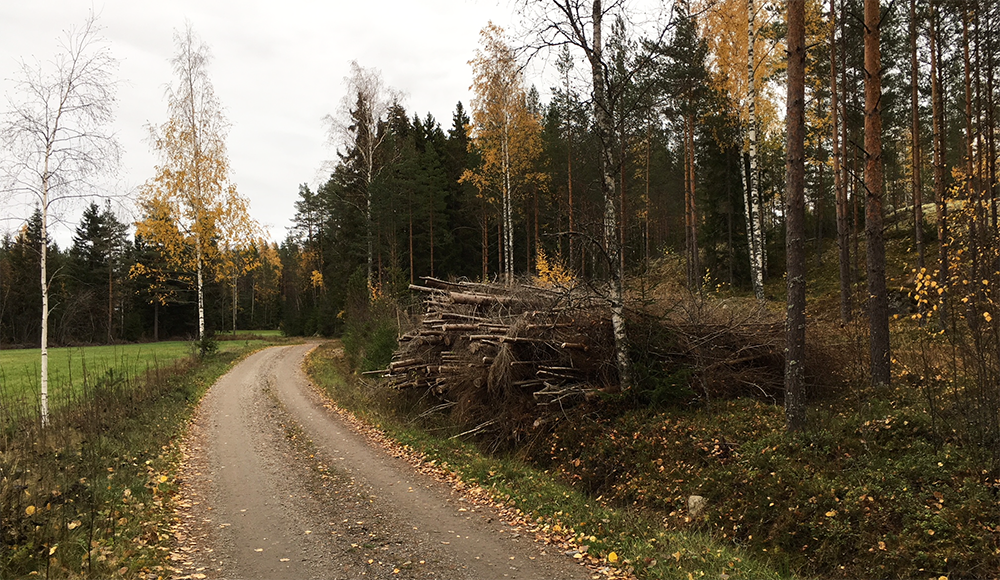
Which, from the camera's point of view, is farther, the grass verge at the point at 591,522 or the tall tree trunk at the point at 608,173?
the tall tree trunk at the point at 608,173

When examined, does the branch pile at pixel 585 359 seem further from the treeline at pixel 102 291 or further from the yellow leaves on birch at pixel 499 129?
the treeline at pixel 102 291

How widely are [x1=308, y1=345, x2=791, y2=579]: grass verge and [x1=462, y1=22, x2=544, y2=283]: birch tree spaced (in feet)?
45.7

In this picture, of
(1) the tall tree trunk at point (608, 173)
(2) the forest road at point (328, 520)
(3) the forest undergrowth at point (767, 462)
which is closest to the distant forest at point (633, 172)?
(1) the tall tree trunk at point (608, 173)

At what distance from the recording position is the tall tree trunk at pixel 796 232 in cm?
711

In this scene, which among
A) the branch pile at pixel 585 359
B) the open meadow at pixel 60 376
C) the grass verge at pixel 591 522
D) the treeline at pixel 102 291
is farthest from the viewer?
the treeline at pixel 102 291

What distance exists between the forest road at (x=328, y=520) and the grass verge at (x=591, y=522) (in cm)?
44

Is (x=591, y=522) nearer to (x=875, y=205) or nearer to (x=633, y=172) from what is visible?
(x=875, y=205)

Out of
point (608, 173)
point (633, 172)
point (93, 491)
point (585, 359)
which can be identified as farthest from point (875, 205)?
point (633, 172)

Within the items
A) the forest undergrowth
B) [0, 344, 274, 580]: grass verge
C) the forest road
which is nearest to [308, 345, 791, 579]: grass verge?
the forest undergrowth

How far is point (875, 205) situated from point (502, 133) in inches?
668

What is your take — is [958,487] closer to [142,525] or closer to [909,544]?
[909,544]

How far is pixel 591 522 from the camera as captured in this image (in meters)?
6.00

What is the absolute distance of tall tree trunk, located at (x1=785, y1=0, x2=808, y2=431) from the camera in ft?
23.3

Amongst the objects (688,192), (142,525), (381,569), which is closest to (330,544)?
(381,569)
